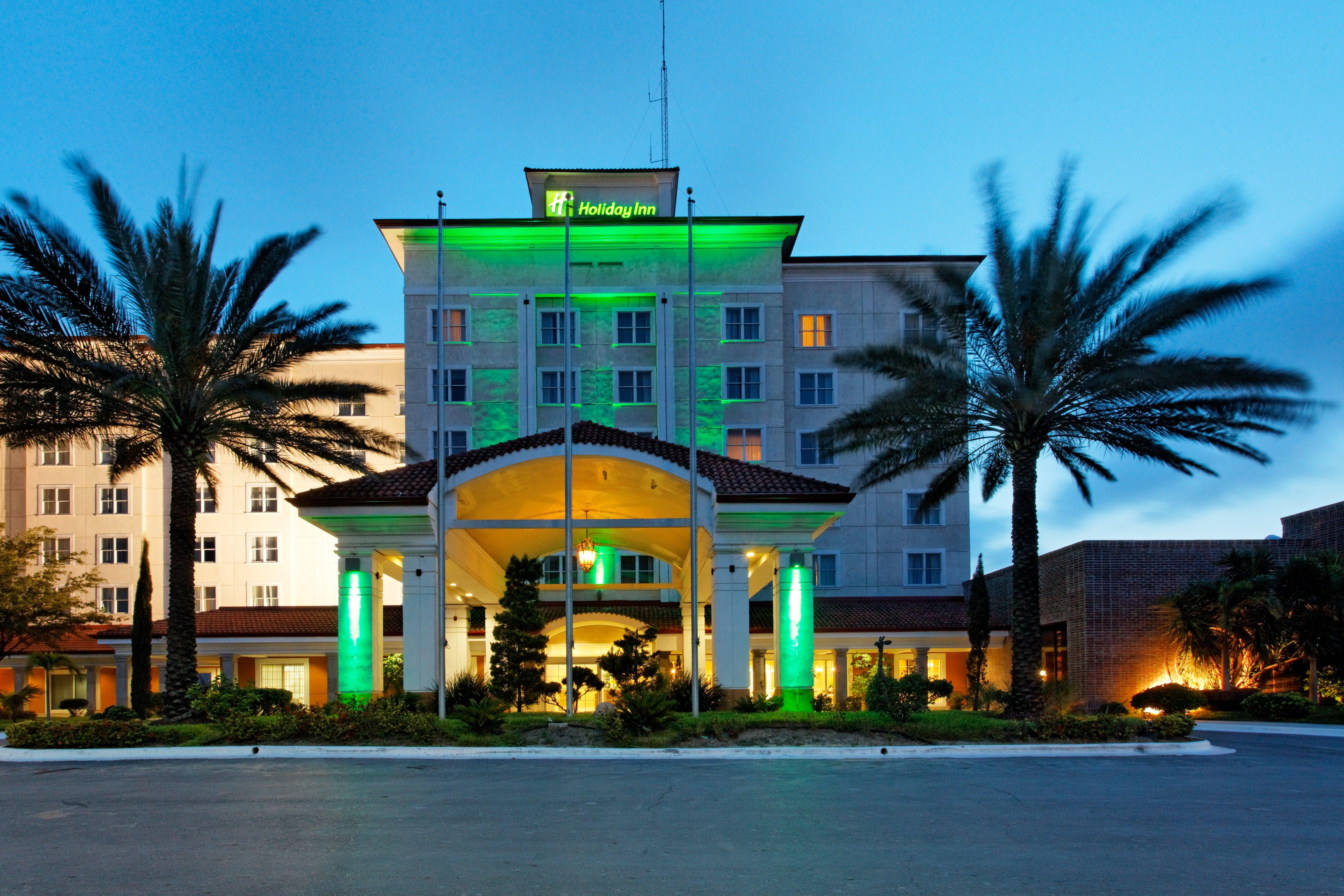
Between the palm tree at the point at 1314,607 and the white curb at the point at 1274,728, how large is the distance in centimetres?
243

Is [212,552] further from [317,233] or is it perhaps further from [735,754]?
[735,754]

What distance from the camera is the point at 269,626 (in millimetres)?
41125

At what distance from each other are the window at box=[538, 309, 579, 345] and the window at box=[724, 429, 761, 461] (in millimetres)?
7651

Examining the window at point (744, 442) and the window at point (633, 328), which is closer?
the window at point (744, 442)

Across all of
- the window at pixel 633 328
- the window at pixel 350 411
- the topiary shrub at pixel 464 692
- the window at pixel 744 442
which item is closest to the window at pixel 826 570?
the window at pixel 744 442

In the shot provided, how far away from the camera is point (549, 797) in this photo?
14.6 meters

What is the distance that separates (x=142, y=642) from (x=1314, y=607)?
35.5m

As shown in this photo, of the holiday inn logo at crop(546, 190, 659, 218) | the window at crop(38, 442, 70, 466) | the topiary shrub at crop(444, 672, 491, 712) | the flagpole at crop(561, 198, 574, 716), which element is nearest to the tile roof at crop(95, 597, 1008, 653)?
the topiary shrub at crop(444, 672, 491, 712)

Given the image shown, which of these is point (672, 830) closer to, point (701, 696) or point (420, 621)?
point (701, 696)

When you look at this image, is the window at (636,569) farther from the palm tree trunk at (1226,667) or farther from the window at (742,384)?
the palm tree trunk at (1226,667)

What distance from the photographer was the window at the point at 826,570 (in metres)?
46.1

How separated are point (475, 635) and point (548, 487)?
13865 millimetres

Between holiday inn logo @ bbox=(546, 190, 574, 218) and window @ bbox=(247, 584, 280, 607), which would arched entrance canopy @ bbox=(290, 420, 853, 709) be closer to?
holiday inn logo @ bbox=(546, 190, 574, 218)

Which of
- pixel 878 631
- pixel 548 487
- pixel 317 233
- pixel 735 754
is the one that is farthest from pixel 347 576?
pixel 878 631
